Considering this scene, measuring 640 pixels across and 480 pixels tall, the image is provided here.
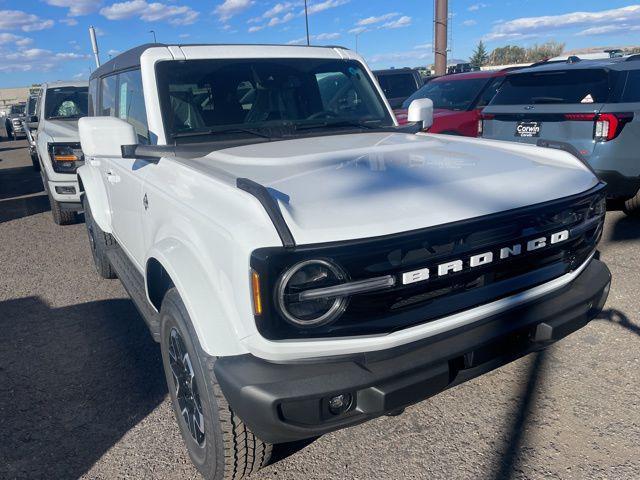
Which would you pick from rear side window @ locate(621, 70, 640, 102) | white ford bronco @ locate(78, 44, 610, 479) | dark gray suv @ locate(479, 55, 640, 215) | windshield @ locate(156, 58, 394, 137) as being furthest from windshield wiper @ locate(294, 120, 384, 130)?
rear side window @ locate(621, 70, 640, 102)

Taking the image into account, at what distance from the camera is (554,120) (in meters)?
5.55

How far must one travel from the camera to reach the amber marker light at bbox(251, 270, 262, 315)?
1.74 meters

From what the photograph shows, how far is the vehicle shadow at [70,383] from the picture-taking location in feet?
8.71

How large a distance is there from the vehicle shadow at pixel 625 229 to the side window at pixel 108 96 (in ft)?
16.0

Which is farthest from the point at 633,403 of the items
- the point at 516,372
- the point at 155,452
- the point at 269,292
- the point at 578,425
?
the point at 155,452

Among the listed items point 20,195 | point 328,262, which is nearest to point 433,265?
point 328,262

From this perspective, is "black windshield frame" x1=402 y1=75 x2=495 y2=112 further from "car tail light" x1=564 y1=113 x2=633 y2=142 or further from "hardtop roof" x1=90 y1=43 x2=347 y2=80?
"hardtop roof" x1=90 y1=43 x2=347 y2=80

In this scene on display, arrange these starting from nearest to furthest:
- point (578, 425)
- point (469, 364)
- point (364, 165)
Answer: point (469, 364)
point (364, 165)
point (578, 425)

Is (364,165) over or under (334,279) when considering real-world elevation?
over

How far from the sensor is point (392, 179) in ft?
7.37

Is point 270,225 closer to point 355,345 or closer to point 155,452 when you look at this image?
point 355,345

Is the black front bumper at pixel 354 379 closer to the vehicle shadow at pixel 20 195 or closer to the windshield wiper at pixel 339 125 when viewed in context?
the windshield wiper at pixel 339 125

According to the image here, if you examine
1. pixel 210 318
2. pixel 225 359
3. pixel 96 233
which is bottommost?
pixel 96 233

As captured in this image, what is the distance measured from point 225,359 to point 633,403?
87.3 inches
